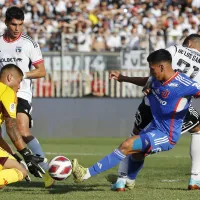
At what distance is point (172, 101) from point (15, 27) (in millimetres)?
2703

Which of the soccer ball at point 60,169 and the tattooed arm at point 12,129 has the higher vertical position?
the tattooed arm at point 12,129

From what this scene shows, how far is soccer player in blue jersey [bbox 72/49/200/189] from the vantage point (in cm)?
955

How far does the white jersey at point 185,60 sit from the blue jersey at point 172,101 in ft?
1.92

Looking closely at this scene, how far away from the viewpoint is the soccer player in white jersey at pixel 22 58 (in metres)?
11.0

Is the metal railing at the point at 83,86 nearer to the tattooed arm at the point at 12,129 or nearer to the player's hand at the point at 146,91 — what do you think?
the player's hand at the point at 146,91

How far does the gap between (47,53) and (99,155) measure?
5560mm

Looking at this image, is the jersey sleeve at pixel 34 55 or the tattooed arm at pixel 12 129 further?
the jersey sleeve at pixel 34 55

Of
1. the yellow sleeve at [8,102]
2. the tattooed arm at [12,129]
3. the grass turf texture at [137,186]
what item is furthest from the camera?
the grass turf texture at [137,186]

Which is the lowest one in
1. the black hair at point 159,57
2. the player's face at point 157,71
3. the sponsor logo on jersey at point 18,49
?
the player's face at point 157,71

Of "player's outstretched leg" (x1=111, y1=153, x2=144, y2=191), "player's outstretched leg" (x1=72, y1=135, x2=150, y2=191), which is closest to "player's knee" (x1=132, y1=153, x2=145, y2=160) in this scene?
"player's outstretched leg" (x1=111, y1=153, x2=144, y2=191)

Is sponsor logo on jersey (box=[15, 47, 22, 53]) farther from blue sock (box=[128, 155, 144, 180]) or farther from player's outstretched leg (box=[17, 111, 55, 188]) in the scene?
blue sock (box=[128, 155, 144, 180])

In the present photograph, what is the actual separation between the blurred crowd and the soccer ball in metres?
11.2

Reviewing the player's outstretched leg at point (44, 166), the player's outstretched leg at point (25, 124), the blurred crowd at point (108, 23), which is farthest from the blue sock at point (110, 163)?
the blurred crowd at point (108, 23)

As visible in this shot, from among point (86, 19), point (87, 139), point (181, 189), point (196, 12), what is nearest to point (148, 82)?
point (181, 189)
